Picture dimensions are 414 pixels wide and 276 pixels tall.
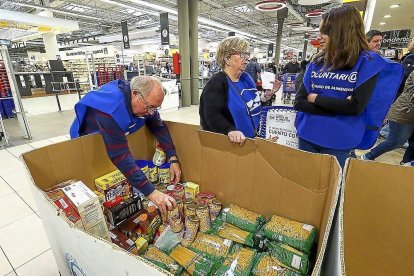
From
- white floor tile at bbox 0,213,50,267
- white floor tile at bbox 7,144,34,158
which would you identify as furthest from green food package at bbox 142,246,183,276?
white floor tile at bbox 7,144,34,158

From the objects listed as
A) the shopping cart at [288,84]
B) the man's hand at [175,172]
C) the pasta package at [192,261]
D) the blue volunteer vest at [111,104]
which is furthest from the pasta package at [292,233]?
the shopping cart at [288,84]

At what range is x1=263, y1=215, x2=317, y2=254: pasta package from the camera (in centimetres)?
96

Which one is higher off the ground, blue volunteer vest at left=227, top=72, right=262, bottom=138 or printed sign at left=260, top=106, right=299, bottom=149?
blue volunteer vest at left=227, top=72, right=262, bottom=138

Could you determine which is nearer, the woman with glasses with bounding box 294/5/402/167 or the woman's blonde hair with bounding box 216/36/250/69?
the woman with glasses with bounding box 294/5/402/167

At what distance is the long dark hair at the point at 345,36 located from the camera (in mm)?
1150

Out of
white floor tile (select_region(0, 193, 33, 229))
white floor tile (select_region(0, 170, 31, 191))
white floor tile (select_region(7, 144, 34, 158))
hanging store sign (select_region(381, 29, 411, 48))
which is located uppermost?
hanging store sign (select_region(381, 29, 411, 48))

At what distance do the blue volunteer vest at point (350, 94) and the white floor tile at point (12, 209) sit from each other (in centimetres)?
254

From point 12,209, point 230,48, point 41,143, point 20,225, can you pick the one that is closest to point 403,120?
point 230,48

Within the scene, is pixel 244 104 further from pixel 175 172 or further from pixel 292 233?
pixel 292 233

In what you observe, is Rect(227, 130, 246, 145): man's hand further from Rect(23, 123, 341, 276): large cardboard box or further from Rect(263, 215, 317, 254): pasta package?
Rect(263, 215, 317, 254): pasta package

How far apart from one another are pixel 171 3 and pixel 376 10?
833cm

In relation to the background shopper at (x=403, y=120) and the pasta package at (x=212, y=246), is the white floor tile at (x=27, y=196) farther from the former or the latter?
the background shopper at (x=403, y=120)

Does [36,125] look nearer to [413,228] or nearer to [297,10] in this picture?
[413,228]

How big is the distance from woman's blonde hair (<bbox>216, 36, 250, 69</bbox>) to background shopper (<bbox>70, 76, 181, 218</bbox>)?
436 millimetres
